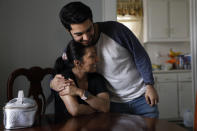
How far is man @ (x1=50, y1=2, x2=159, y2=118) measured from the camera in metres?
1.44

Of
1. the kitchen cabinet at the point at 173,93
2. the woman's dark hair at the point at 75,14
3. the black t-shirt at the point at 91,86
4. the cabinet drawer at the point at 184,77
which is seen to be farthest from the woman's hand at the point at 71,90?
the cabinet drawer at the point at 184,77

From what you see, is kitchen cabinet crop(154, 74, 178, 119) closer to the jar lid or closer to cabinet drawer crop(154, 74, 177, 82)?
cabinet drawer crop(154, 74, 177, 82)

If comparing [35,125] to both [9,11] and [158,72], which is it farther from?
[158,72]

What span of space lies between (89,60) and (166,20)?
3.45m

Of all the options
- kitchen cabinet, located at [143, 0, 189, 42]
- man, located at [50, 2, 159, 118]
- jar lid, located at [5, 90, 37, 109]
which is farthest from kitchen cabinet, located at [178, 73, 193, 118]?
jar lid, located at [5, 90, 37, 109]

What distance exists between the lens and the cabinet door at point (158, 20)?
434cm

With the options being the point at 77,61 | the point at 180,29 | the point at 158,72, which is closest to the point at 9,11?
the point at 77,61

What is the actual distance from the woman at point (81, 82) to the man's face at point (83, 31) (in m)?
0.12

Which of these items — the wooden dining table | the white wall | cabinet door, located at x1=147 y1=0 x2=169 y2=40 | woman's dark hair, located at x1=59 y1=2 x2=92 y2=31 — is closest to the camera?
the wooden dining table

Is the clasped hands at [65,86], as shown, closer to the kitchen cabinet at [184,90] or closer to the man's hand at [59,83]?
the man's hand at [59,83]

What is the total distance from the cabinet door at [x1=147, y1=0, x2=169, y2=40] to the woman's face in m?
3.21

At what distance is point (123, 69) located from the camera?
59.1 inches

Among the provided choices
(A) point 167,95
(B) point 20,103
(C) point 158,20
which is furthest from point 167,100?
(B) point 20,103

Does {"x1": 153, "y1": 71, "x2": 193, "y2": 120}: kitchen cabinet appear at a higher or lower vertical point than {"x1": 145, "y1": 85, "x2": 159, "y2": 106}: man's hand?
lower
